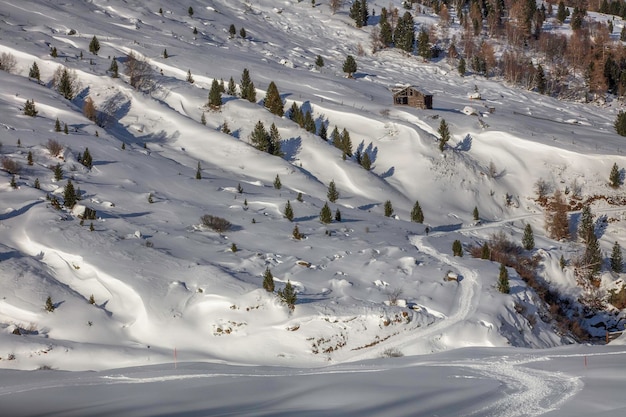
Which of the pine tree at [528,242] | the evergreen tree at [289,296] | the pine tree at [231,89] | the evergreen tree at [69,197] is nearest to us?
the evergreen tree at [289,296]

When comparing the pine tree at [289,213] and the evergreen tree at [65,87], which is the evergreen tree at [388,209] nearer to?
the pine tree at [289,213]

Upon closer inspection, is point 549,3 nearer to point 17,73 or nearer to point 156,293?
point 17,73

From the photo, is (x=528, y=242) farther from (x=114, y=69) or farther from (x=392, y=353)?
(x=114, y=69)

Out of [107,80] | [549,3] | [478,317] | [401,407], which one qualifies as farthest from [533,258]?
[549,3]

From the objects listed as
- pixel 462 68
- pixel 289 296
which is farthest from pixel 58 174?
pixel 462 68

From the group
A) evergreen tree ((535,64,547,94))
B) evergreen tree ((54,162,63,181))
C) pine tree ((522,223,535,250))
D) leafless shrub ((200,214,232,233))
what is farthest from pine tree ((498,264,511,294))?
evergreen tree ((535,64,547,94))

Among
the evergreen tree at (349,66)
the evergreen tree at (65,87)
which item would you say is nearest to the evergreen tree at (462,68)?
the evergreen tree at (349,66)
